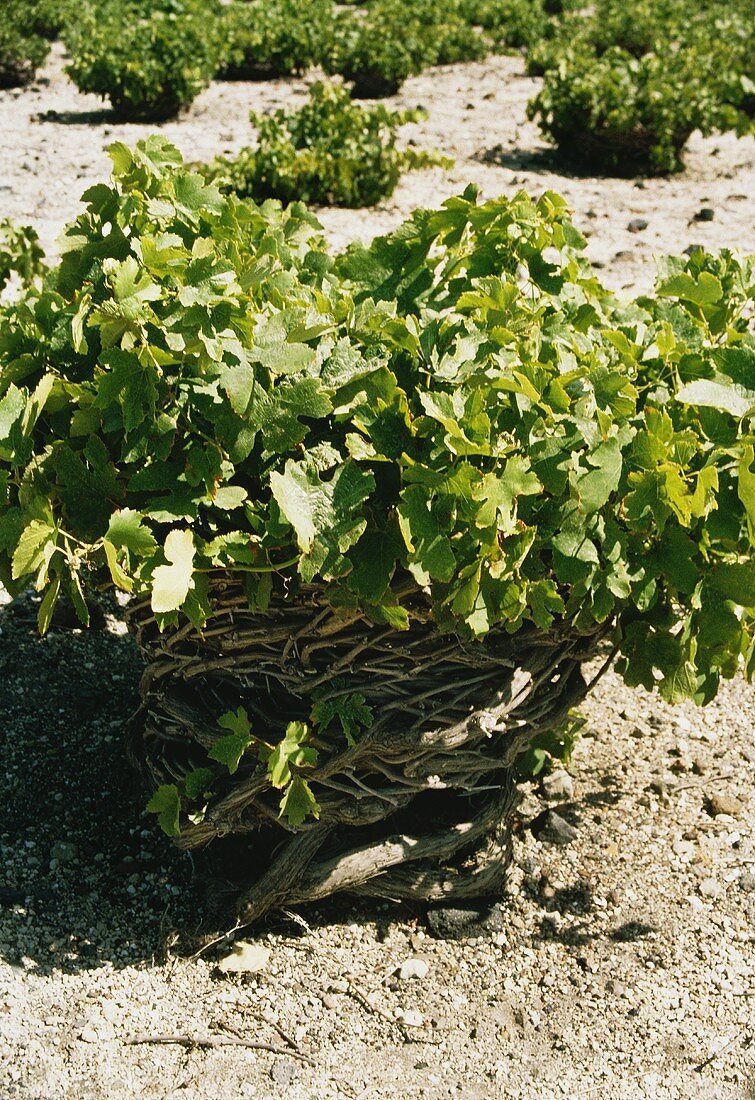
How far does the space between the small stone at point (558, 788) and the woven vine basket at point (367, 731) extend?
339mm

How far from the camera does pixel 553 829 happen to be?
9.43ft

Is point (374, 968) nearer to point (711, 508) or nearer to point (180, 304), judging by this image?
point (711, 508)

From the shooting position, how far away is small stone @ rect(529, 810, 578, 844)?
287 centimetres

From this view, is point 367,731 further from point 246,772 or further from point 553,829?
point 553,829

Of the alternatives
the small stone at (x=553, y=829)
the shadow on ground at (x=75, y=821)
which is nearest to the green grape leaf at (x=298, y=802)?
the shadow on ground at (x=75, y=821)

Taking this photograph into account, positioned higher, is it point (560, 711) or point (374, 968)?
point (560, 711)

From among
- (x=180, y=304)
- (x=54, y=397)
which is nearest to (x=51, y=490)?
(x=54, y=397)

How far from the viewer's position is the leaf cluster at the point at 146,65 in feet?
28.5

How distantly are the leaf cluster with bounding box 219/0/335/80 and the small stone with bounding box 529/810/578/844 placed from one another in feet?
28.7

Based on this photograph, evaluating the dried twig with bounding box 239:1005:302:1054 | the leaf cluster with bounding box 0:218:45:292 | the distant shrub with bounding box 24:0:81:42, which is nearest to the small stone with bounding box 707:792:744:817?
the dried twig with bounding box 239:1005:302:1054

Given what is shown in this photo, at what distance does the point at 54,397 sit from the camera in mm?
2166

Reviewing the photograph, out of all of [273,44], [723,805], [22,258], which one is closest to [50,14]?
[273,44]

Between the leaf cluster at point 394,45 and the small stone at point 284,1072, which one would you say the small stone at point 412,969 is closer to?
the small stone at point 284,1072

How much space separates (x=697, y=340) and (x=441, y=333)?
0.57m
